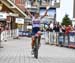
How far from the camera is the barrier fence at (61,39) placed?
93.1ft

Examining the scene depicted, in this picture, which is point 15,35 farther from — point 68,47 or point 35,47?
point 35,47

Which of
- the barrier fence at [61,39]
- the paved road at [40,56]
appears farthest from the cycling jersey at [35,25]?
the barrier fence at [61,39]

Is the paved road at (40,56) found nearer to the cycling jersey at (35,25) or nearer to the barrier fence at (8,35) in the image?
the cycling jersey at (35,25)

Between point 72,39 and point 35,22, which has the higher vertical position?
point 35,22

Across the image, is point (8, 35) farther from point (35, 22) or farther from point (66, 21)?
point (35, 22)

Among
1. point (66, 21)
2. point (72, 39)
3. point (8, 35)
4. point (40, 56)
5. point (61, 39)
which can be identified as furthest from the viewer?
point (66, 21)

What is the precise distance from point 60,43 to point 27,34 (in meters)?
28.0

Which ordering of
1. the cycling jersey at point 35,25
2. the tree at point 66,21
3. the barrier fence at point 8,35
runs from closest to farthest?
the cycling jersey at point 35,25, the barrier fence at point 8,35, the tree at point 66,21

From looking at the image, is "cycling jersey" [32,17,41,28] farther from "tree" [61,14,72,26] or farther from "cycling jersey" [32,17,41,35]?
"tree" [61,14,72,26]

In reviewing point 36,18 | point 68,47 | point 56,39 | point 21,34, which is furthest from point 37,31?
point 21,34

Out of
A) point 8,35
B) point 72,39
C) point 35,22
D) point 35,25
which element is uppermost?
point 35,22

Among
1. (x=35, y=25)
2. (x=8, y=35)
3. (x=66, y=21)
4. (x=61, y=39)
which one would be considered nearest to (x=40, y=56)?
(x=35, y=25)

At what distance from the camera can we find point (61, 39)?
30.3 m

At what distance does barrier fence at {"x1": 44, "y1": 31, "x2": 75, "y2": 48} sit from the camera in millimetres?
28384
